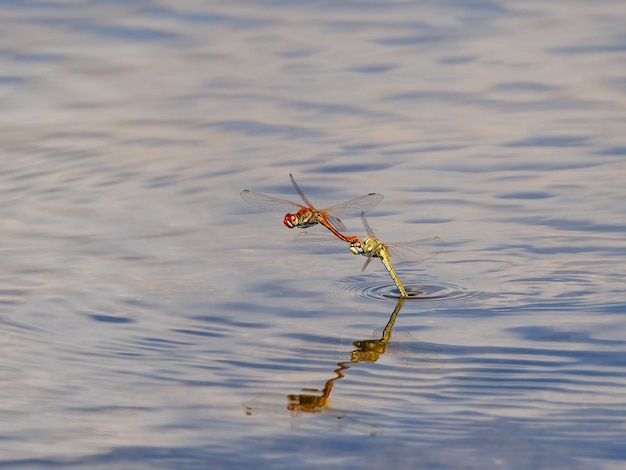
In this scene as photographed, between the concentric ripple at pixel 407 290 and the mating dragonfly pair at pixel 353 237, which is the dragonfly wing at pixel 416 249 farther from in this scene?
the concentric ripple at pixel 407 290

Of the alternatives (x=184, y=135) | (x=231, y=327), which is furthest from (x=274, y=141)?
(x=231, y=327)

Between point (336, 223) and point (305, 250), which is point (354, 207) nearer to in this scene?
point (336, 223)

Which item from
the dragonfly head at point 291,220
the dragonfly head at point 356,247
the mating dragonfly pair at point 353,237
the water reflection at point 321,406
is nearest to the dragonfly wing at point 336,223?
the mating dragonfly pair at point 353,237

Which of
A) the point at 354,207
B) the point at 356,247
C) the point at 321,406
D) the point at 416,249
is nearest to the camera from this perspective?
the point at 321,406

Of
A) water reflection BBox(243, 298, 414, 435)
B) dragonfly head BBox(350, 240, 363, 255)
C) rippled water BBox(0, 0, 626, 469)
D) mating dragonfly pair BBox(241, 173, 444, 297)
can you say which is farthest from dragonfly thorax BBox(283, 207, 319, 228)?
water reflection BBox(243, 298, 414, 435)

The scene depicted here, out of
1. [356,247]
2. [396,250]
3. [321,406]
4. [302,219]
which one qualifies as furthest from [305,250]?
[321,406]

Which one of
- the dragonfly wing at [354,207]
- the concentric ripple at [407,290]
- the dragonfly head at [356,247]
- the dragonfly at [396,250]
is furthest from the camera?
the dragonfly wing at [354,207]

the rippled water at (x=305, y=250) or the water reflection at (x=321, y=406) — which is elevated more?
the rippled water at (x=305, y=250)
